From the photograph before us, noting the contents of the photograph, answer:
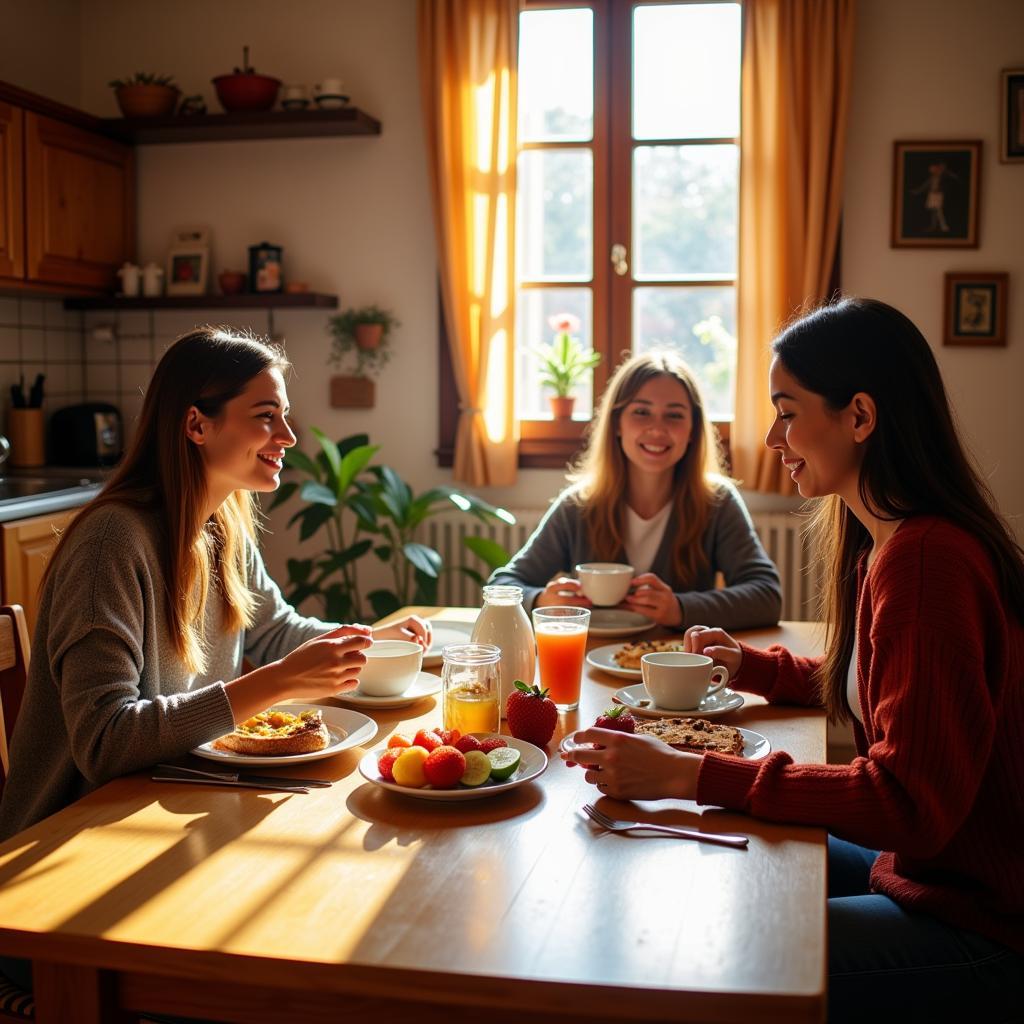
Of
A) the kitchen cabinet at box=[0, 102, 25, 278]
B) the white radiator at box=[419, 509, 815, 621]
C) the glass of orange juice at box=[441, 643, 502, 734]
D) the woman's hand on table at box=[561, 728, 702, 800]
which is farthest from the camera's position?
the white radiator at box=[419, 509, 815, 621]

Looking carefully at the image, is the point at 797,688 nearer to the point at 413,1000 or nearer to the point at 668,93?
the point at 413,1000

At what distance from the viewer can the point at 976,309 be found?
378 cm

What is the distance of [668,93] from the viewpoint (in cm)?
397

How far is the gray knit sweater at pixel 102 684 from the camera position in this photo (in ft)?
4.70

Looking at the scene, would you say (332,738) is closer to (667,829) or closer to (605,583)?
(667,829)

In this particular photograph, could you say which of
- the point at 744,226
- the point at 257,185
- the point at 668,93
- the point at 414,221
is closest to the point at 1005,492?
the point at 744,226

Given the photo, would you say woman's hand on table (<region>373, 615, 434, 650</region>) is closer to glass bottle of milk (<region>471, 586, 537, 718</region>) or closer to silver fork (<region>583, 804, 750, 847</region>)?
glass bottle of milk (<region>471, 586, 537, 718</region>)

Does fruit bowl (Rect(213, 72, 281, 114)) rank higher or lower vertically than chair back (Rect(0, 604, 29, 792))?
higher

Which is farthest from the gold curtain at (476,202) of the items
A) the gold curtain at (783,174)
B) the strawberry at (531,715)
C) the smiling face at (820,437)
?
the strawberry at (531,715)

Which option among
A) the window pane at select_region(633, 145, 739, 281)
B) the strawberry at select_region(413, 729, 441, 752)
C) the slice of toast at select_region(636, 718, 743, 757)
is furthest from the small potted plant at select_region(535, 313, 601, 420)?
the strawberry at select_region(413, 729, 441, 752)

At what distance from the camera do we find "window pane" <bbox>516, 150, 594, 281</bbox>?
13.3 ft

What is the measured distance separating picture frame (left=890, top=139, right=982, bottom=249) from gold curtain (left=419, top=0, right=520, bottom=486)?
1.24 m

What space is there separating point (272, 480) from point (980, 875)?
112cm

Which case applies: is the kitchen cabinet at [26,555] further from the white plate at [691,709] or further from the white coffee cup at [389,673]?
the white plate at [691,709]
